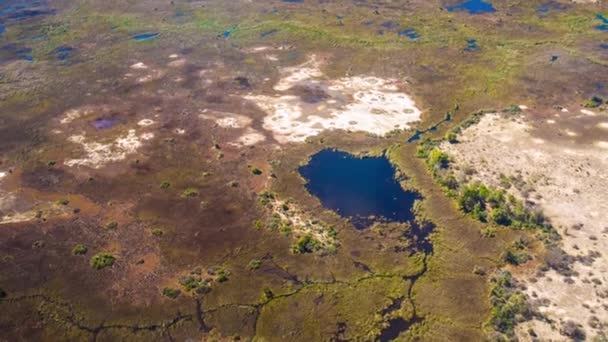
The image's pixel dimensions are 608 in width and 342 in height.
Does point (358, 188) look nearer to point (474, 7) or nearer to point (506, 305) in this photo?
point (506, 305)

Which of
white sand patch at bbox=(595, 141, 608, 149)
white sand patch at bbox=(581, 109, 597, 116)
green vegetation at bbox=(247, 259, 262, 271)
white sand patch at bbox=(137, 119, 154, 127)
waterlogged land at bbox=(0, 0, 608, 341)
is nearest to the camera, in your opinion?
waterlogged land at bbox=(0, 0, 608, 341)

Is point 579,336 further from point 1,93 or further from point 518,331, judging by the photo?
point 1,93

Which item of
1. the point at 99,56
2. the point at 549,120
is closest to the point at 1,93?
the point at 99,56

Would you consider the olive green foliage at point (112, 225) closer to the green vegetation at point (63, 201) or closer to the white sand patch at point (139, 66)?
the green vegetation at point (63, 201)

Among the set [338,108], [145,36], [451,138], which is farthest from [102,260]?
[145,36]

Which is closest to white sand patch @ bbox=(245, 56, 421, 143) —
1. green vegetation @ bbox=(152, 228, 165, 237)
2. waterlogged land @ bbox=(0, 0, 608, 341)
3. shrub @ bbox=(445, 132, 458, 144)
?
waterlogged land @ bbox=(0, 0, 608, 341)

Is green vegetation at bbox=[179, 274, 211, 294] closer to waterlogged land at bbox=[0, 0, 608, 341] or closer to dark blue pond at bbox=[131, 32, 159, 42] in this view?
waterlogged land at bbox=[0, 0, 608, 341]

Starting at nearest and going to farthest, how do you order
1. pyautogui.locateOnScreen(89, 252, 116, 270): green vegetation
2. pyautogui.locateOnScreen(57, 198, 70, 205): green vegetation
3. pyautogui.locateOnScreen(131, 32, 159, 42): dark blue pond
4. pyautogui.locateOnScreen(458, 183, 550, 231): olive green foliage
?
pyautogui.locateOnScreen(89, 252, 116, 270): green vegetation → pyautogui.locateOnScreen(458, 183, 550, 231): olive green foliage → pyautogui.locateOnScreen(57, 198, 70, 205): green vegetation → pyautogui.locateOnScreen(131, 32, 159, 42): dark blue pond
